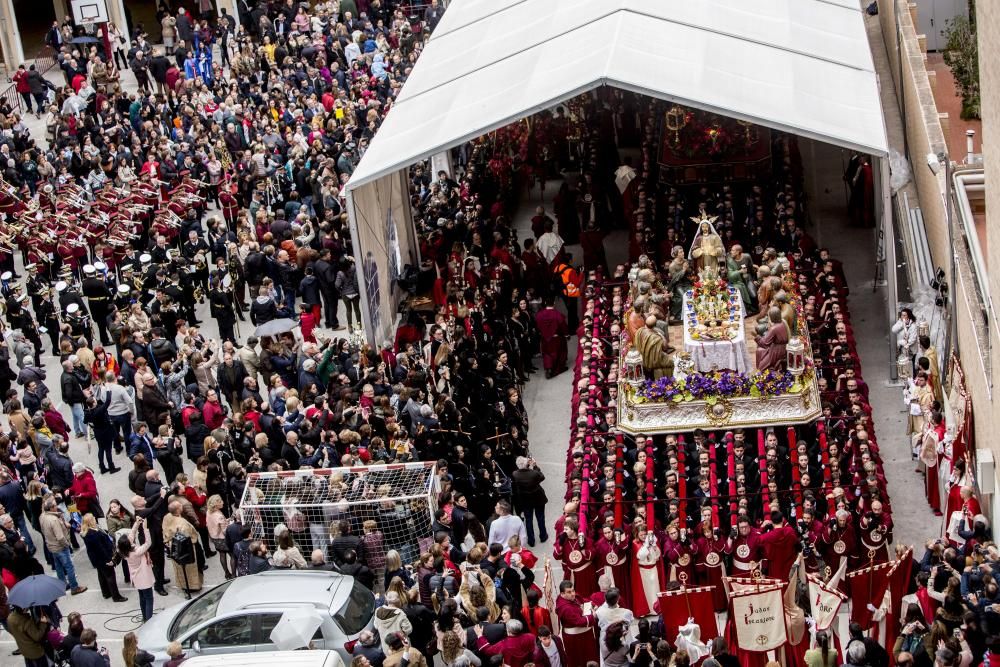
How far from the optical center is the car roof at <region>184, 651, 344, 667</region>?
19.1 m

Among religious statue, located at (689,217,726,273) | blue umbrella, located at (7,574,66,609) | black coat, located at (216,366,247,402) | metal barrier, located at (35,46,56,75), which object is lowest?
blue umbrella, located at (7,574,66,609)

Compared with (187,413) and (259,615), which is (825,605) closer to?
(259,615)

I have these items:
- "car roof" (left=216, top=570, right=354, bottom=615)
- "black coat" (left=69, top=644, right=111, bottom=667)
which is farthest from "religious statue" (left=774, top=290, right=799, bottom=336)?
"black coat" (left=69, top=644, right=111, bottom=667)

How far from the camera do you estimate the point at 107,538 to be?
2248cm

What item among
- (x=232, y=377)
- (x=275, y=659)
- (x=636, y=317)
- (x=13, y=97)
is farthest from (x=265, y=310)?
(x=13, y=97)

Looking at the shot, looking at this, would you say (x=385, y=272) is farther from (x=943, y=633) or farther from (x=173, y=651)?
(x=943, y=633)

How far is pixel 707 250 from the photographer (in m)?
27.1

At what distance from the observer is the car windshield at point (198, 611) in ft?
67.8

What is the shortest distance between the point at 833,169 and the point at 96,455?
54.5ft

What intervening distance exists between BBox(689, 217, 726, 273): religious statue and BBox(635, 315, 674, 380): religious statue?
97.4 inches

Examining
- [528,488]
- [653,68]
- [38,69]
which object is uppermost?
[38,69]

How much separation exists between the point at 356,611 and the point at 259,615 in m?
1.14

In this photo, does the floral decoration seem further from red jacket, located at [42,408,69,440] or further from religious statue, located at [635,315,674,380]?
red jacket, located at [42,408,69,440]

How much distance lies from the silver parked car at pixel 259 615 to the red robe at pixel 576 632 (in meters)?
2.22
